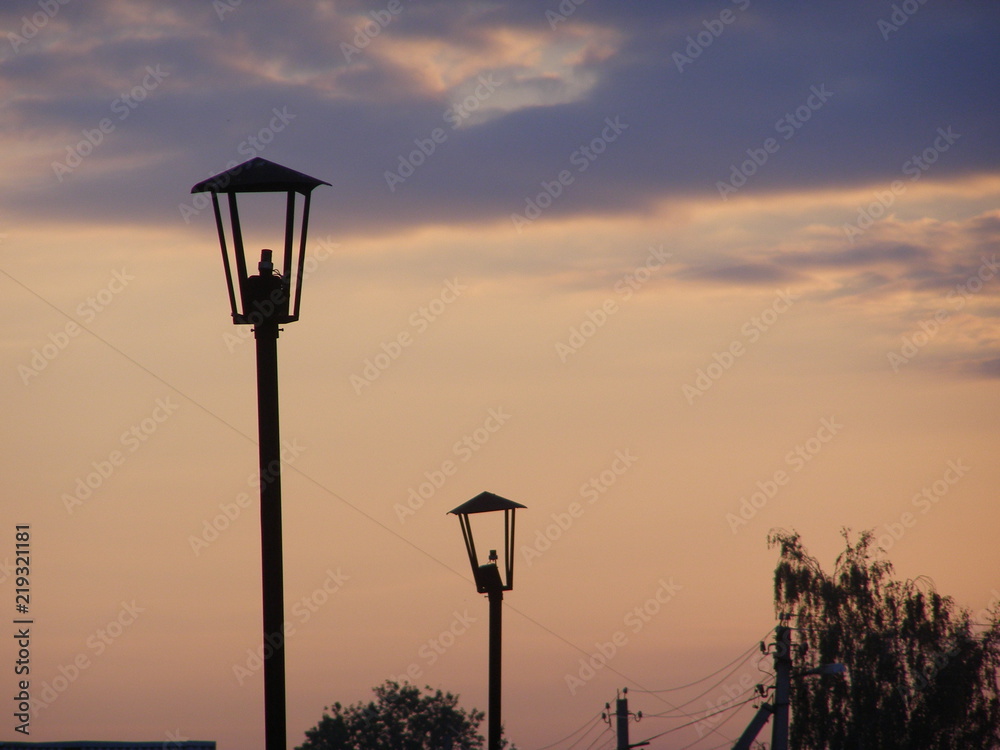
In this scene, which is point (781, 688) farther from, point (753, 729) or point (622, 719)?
point (622, 719)

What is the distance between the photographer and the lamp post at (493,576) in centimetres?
1544

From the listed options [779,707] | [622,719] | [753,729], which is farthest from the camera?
[622,719]

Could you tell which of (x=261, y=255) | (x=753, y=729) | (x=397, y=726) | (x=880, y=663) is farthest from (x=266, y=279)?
(x=397, y=726)

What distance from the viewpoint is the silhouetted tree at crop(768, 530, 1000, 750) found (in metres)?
39.9

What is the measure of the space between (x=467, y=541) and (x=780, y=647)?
1545cm

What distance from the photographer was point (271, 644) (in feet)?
24.9

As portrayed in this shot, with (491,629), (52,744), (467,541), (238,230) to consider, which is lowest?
(52,744)

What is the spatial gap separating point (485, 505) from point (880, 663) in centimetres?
2921

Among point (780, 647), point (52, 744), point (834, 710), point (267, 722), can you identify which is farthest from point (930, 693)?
point (267, 722)

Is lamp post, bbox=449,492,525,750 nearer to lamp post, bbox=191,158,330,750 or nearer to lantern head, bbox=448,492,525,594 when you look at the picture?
lantern head, bbox=448,492,525,594

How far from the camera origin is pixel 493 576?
51.4 ft

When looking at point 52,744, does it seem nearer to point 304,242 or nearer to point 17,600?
point 17,600

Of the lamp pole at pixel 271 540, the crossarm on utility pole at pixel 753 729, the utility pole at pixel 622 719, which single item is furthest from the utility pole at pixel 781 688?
the lamp pole at pixel 271 540

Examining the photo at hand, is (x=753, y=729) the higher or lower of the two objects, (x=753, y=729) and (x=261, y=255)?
the lower
